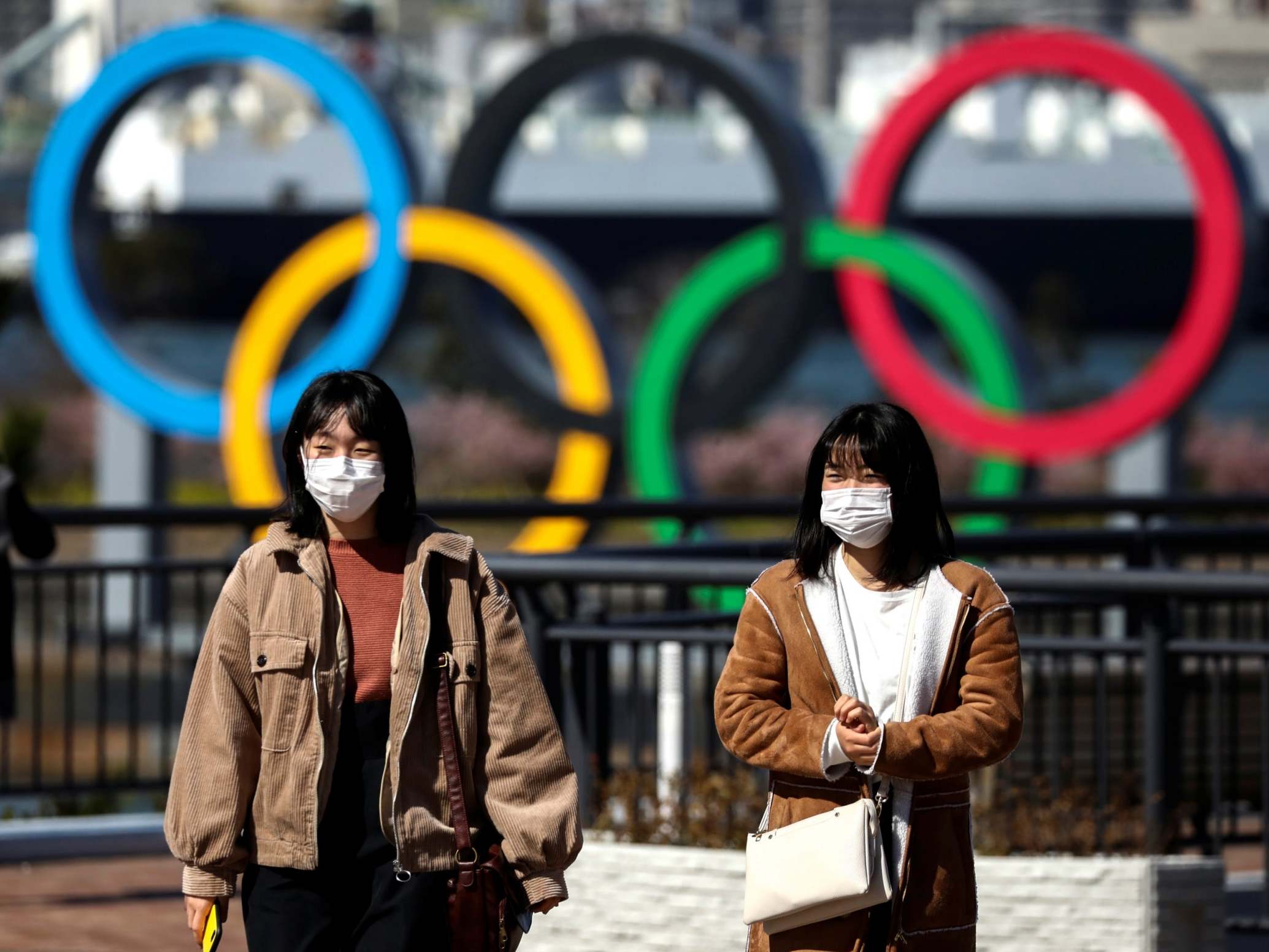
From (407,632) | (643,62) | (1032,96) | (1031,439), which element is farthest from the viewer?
(1032,96)

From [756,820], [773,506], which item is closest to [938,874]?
[756,820]

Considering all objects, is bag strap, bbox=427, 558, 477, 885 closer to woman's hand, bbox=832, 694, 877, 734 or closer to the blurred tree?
woman's hand, bbox=832, 694, 877, 734

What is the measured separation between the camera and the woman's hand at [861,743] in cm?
359

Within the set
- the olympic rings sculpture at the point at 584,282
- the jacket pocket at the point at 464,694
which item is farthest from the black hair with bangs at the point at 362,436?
the olympic rings sculpture at the point at 584,282

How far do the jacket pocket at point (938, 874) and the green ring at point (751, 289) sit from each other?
11.5m

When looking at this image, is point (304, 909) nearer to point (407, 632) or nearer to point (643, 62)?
point (407, 632)

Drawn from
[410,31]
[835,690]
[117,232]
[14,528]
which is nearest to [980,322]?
[14,528]

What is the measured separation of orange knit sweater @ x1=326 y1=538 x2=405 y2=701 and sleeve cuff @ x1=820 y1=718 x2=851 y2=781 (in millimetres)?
771

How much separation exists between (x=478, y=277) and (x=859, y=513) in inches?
520

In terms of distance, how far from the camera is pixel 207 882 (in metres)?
3.69

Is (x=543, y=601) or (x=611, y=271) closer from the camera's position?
(x=543, y=601)

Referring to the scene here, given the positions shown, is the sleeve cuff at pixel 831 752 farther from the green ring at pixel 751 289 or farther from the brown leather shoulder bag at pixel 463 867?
the green ring at pixel 751 289

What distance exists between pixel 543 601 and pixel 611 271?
182ft

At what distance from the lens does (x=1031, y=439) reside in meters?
14.9
